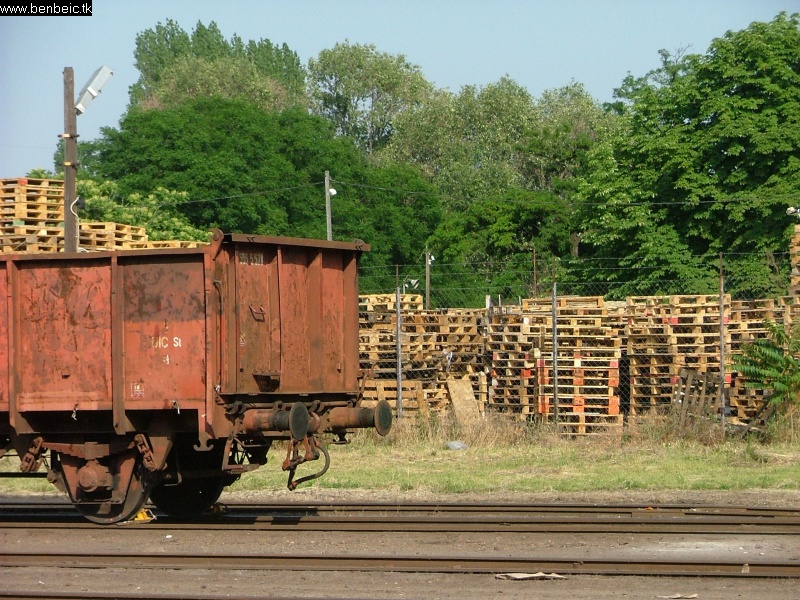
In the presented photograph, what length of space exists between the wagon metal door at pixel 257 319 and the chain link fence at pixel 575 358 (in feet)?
30.4

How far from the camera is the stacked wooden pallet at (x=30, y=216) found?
840 inches

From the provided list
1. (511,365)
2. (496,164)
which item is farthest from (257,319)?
→ (496,164)

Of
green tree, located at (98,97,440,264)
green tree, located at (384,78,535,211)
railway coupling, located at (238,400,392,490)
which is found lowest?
railway coupling, located at (238,400,392,490)

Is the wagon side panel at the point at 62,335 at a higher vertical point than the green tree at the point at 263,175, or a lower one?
lower

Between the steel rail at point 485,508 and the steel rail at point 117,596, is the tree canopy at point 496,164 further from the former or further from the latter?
the steel rail at point 117,596

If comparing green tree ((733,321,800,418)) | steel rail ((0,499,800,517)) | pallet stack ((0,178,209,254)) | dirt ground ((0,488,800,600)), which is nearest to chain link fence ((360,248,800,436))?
green tree ((733,321,800,418))

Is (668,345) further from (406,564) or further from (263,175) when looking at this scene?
(263,175)

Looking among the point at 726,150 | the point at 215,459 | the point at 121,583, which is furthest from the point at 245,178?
the point at 121,583

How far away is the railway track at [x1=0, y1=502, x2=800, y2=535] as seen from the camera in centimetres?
1123

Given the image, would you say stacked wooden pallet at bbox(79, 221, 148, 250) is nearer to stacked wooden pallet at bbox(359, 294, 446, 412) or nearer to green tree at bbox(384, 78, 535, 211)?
stacked wooden pallet at bbox(359, 294, 446, 412)

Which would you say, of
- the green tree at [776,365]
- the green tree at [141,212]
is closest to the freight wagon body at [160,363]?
the green tree at [776,365]

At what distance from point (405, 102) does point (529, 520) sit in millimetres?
69612

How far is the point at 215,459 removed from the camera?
1254cm

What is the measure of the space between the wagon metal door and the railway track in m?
1.73
